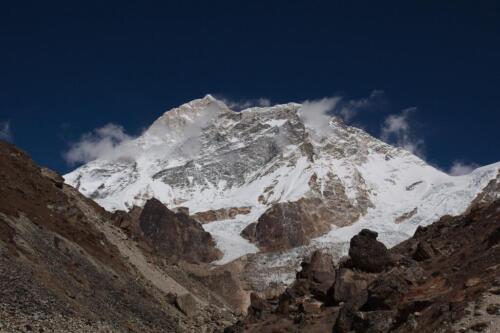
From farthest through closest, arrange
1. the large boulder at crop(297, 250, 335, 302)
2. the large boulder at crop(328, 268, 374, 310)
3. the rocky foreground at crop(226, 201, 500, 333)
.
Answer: the large boulder at crop(297, 250, 335, 302), the large boulder at crop(328, 268, 374, 310), the rocky foreground at crop(226, 201, 500, 333)

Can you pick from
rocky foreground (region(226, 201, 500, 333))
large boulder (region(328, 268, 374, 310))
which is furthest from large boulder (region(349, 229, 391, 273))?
large boulder (region(328, 268, 374, 310))

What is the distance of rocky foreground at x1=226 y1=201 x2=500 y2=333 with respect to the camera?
96.3 feet

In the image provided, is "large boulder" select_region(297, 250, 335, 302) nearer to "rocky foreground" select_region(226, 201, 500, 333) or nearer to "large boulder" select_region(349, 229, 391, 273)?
"rocky foreground" select_region(226, 201, 500, 333)

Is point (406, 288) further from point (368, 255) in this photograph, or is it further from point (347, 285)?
point (368, 255)

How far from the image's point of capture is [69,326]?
35.4 metres

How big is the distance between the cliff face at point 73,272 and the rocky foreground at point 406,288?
26.0 ft

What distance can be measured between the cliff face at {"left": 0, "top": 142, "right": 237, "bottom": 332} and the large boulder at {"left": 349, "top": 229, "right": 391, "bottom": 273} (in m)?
13.5

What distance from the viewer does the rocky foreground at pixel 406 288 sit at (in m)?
29.4

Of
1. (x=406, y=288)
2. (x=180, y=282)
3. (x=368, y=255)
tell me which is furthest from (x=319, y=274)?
(x=180, y=282)

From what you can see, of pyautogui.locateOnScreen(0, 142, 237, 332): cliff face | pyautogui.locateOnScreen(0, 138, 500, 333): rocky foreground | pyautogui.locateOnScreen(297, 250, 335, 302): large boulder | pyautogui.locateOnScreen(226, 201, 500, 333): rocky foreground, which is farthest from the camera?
pyautogui.locateOnScreen(297, 250, 335, 302): large boulder

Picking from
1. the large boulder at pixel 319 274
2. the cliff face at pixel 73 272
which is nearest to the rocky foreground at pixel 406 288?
the large boulder at pixel 319 274

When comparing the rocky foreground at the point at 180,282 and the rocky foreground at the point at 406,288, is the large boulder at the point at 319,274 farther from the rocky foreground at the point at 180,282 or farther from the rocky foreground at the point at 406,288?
the rocky foreground at the point at 180,282

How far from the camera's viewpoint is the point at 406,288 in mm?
36938

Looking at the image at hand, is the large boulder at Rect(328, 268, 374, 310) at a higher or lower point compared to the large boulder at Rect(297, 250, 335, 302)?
lower
